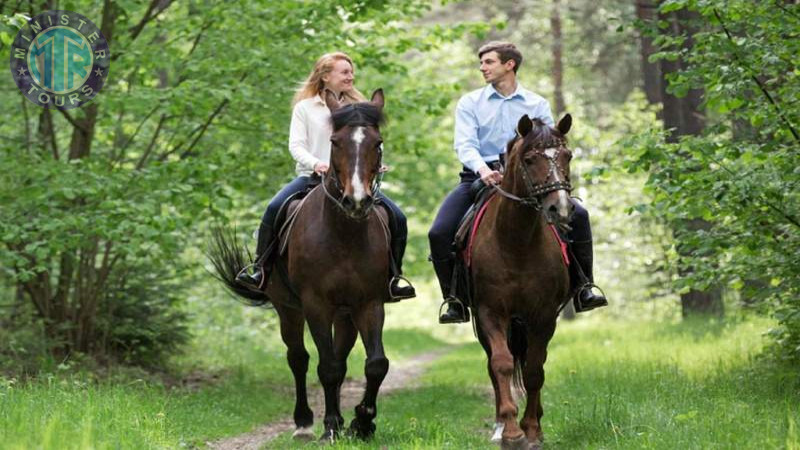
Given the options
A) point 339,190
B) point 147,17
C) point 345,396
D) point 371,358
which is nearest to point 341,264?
point 339,190

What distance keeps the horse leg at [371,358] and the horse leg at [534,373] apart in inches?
45.7

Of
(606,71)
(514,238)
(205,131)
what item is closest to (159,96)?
(205,131)

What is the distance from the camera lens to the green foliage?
8242mm

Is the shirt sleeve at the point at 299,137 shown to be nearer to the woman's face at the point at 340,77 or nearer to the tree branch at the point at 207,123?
the woman's face at the point at 340,77

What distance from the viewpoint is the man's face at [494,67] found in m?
8.39

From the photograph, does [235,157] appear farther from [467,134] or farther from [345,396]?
[467,134]

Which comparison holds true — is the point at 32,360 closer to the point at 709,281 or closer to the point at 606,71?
the point at 709,281

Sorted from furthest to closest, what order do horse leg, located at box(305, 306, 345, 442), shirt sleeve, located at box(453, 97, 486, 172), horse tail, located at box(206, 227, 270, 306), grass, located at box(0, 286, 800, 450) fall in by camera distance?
horse tail, located at box(206, 227, 270, 306) → shirt sleeve, located at box(453, 97, 486, 172) → horse leg, located at box(305, 306, 345, 442) → grass, located at box(0, 286, 800, 450)

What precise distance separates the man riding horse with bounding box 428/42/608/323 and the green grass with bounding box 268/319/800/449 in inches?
40.2

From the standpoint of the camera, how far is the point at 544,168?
6.89 metres

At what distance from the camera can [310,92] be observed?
29.1 feet

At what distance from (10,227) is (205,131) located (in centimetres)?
371

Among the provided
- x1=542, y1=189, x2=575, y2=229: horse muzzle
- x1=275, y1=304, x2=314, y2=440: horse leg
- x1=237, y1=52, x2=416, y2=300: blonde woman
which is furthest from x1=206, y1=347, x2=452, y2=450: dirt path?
x1=542, y1=189, x2=575, y2=229: horse muzzle

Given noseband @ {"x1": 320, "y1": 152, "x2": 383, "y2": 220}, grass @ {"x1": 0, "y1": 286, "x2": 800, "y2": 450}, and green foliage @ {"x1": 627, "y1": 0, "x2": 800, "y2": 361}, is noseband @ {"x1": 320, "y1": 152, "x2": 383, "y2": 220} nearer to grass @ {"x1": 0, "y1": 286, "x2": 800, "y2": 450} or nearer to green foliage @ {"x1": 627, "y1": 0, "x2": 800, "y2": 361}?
grass @ {"x1": 0, "y1": 286, "x2": 800, "y2": 450}
